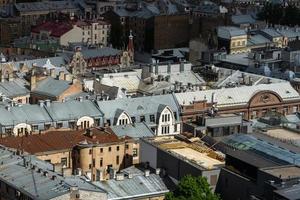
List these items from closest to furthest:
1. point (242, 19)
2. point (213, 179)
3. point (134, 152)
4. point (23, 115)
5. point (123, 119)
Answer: point (213, 179) → point (134, 152) → point (23, 115) → point (123, 119) → point (242, 19)

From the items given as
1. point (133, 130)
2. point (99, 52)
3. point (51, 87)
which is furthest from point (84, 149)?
point (99, 52)

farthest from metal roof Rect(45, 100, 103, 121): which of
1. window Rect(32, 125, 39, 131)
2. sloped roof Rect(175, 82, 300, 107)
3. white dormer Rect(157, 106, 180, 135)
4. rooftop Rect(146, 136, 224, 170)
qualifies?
rooftop Rect(146, 136, 224, 170)

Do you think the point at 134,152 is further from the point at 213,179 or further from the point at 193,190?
the point at 193,190

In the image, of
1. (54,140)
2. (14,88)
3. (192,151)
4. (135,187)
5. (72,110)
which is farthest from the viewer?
(14,88)

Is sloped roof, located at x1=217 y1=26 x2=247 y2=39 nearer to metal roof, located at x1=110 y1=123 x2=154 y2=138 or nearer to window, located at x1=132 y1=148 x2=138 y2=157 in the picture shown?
metal roof, located at x1=110 y1=123 x2=154 y2=138

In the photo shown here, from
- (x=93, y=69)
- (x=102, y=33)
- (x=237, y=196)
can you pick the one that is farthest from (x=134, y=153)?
(x=102, y=33)

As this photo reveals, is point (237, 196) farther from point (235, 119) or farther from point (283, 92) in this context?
point (283, 92)
